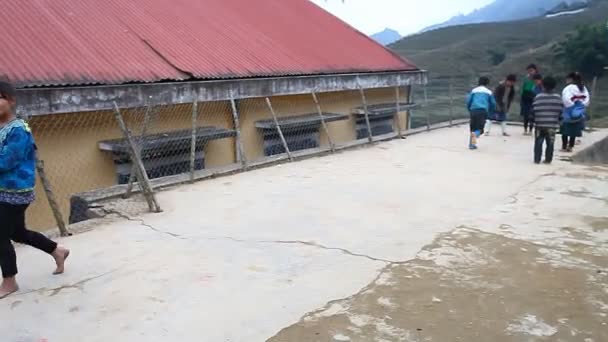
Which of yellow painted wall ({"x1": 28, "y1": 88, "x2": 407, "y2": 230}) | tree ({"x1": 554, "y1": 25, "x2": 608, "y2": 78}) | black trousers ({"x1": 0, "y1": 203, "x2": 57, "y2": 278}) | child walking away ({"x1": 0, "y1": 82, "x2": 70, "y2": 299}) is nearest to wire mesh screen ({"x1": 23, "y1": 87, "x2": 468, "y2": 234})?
yellow painted wall ({"x1": 28, "y1": 88, "x2": 407, "y2": 230})

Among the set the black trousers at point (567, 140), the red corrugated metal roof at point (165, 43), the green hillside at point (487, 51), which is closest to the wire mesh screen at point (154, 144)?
the red corrugated metal roof at point (165, 43)

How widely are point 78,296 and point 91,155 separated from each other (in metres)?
4.69

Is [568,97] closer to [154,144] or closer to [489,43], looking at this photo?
[154,144]

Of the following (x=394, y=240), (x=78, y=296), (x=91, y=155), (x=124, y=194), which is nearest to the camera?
(x=78, y=296)

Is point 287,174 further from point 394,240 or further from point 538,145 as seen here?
point 538,145

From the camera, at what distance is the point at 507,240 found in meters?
4.99

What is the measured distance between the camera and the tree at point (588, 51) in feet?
88.2

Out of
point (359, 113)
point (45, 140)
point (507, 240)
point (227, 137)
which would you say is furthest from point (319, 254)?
point (359, 113)

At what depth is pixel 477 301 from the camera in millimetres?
3662

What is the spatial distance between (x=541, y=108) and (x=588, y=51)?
70.4 feet

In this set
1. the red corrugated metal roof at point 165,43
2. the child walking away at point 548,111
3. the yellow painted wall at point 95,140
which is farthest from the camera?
the child walking away at point 548,111

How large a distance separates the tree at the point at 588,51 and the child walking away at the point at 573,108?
18.7 meters

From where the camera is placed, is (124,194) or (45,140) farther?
(45,140)

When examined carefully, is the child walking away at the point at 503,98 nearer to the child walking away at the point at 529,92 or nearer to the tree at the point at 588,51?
the child walking away at the point at 529,92
